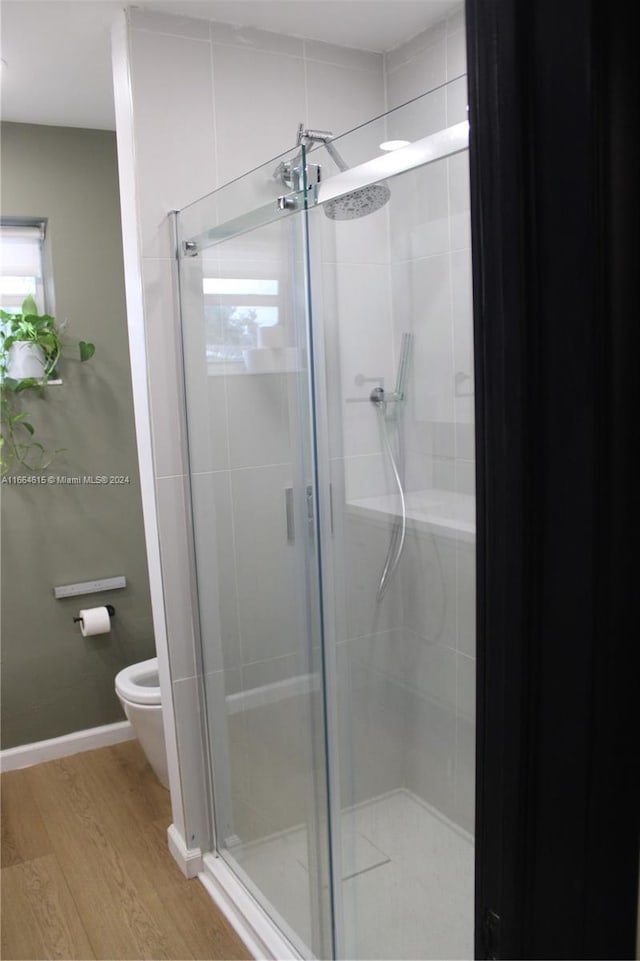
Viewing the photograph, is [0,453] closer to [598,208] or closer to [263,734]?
[263,734]

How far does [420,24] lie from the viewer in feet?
7.39

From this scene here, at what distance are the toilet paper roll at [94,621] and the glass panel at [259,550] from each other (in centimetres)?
96

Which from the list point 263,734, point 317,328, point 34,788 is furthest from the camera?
point 34,788

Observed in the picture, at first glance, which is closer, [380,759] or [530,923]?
[530,923]

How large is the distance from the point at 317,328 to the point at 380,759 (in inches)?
36.2

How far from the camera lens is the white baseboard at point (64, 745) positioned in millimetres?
3039

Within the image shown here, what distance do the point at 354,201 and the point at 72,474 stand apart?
1.97 m

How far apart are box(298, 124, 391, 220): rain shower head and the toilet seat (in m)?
1.85

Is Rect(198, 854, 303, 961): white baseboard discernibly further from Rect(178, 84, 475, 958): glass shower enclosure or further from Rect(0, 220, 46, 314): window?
Rect(0, 220, 46, 314): window

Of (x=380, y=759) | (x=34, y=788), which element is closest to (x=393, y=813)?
(x=380, y=759)

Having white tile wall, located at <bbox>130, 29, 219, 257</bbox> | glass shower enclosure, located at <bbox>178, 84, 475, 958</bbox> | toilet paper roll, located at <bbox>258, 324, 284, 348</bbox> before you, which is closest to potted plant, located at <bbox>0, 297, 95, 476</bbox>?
white tile wall, located at <bbox>130, 29, 219, 257</bbox>

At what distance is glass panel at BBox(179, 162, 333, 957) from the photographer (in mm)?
1703

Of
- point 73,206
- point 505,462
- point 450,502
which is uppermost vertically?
point 73,206

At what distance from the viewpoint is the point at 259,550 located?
1.93m
